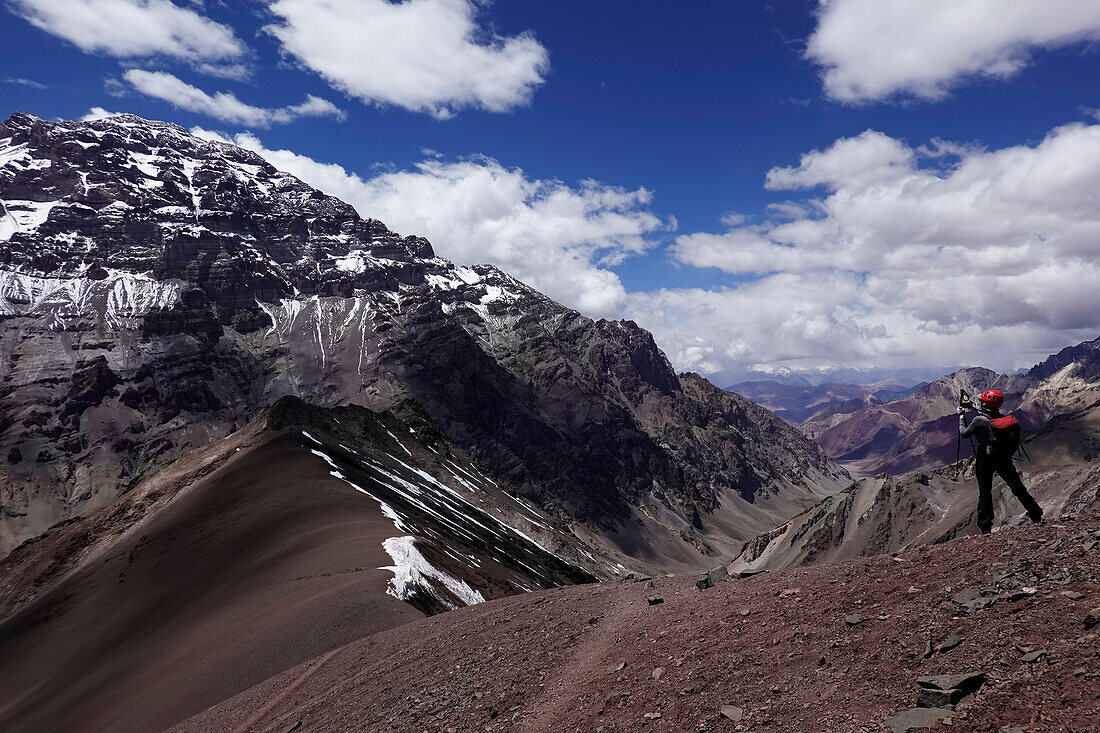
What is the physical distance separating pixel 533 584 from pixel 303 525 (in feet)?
92.8

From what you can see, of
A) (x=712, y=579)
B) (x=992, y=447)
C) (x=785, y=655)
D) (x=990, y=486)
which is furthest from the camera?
(x=712, y=579)

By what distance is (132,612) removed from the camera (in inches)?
2120

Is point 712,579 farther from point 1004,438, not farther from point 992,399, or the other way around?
point 992,399

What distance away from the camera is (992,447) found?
16922mm

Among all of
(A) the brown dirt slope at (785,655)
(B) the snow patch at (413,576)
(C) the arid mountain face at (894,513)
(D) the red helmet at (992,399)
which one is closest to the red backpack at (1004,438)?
(D) the red helmet at (992,399)

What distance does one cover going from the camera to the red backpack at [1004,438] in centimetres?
1669

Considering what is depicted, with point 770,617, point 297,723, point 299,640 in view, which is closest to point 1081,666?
point 770,617

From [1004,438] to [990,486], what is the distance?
4.64 feet

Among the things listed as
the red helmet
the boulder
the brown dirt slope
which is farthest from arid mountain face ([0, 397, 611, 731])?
the red helmet

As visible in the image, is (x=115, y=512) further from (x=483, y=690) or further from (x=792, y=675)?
(x=792, y=675)

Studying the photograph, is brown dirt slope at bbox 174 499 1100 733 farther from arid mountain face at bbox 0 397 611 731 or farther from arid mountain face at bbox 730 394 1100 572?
arid mountain face at bbox 730 394 1100 572

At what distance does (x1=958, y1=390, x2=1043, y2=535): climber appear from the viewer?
16.6m

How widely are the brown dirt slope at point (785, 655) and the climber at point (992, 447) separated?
80.1 inches

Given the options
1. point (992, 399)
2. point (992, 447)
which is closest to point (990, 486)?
point (992, 447)
